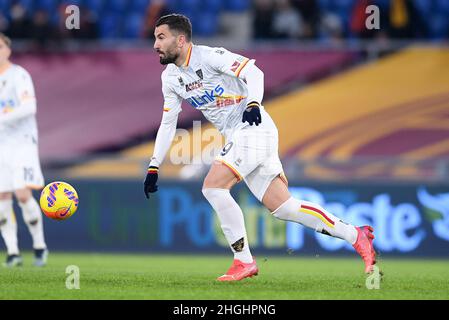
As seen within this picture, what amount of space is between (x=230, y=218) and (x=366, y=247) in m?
1.19

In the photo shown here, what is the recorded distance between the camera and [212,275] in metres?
10.4

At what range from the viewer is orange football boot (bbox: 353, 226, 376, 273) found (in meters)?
9.27

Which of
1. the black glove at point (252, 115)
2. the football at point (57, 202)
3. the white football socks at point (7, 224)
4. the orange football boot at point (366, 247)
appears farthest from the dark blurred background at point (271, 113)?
the black glove at point (252, 115)

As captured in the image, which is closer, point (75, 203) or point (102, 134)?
point (75, 203)

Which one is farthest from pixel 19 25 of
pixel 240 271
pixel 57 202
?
pixel 240 271

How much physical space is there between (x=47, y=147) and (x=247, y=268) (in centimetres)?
1015

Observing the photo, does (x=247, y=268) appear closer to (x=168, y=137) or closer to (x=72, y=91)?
(x=168, y=137)

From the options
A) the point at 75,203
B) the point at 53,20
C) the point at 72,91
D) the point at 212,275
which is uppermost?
the point at 53,20

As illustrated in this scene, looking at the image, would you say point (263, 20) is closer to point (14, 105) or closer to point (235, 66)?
point (14, 105)

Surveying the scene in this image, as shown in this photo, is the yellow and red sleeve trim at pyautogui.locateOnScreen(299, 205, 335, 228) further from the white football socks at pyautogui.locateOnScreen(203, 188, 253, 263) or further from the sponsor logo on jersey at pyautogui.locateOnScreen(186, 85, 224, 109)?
the sponsor logo on jersey at pyautogui.locateOnScreen(186, 85, 224, 109)

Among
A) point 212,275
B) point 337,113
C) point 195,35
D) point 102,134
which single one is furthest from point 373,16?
point 212,275

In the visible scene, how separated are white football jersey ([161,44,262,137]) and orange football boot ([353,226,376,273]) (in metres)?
1.40

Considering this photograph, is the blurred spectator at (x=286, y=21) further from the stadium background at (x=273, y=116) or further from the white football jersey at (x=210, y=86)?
the white football jersey at (x=210, y=86)

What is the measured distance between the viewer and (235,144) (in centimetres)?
941
